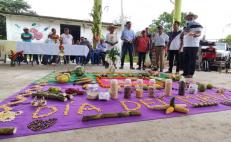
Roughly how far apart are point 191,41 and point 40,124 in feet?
13.4

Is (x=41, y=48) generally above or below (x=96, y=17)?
below

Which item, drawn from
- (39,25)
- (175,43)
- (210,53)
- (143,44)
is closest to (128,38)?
(143,44)

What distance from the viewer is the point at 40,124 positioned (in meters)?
2.12

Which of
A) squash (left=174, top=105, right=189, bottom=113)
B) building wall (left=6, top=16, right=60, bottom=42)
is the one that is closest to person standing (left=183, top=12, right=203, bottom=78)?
squash (left=174, top=105, right=189, bottom=113)

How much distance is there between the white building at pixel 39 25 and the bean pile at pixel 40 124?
13704mm

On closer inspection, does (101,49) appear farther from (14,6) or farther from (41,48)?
(14,6)

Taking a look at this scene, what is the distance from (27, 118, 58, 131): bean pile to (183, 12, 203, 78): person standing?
386 centimetres

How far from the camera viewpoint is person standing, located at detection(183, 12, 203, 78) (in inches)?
193

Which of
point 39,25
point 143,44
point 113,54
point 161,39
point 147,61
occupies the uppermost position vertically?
point 39,25

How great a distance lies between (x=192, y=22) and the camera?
4.90m

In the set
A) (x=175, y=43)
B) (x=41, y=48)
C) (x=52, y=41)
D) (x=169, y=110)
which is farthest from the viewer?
(x=52, y=41)

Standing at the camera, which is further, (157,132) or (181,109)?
(181,109)

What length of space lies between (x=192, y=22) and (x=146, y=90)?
2136 millimetres

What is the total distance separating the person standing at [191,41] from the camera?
4.89 meters
